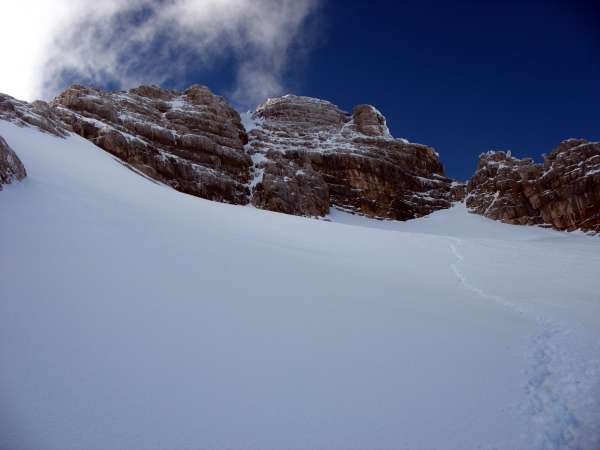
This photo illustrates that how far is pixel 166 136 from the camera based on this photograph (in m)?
62.0

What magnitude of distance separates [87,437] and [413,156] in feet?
307

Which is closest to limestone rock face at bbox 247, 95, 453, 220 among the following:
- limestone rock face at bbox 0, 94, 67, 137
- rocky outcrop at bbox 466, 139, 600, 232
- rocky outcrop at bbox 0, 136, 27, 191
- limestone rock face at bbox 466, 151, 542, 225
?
limestone rock face at bbox 466, 151, 542, 225

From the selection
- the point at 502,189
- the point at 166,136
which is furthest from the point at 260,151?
the point at 502,189

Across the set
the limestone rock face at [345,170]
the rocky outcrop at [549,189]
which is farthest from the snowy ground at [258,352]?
the rocky outcrop at [549,189]

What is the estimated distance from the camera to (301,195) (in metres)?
66.1

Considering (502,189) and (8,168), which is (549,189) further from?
(8,168)

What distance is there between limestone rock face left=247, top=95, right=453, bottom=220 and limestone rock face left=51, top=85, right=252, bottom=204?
19.1 feet

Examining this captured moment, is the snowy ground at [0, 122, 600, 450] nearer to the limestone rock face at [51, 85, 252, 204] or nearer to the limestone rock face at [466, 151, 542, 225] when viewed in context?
the limestone rock face at [51, 85, 252, 204]

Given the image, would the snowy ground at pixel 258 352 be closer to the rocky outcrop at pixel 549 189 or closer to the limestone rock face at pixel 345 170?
the limestone rock face at pixel 345 170

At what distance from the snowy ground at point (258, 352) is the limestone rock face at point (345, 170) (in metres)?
52.6

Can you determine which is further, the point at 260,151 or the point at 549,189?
the point at 260,151

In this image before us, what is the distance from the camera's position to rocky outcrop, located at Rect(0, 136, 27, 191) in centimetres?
1202

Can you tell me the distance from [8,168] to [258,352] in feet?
41.3

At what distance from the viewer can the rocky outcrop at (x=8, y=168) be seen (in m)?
12.0
